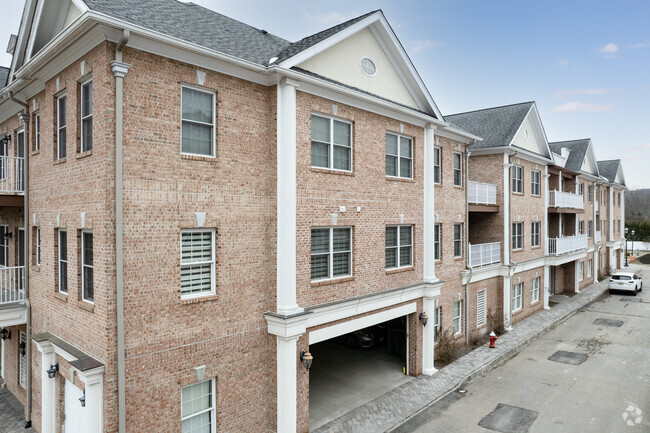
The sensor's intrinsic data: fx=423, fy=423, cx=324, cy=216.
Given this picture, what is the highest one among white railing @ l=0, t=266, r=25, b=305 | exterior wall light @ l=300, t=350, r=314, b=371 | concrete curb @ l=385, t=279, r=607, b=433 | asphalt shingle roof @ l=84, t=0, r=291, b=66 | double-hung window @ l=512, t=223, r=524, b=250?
asphalt shingle roof @ l=84, t=0, r=291, b=66

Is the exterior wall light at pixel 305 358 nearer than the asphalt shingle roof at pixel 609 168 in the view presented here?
Yes

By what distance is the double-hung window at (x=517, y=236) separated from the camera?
23.8m

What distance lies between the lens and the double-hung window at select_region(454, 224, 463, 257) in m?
19.7

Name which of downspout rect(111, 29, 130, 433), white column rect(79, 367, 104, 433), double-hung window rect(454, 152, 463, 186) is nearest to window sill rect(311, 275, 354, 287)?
downspout rect(111, 29, 130, 433)

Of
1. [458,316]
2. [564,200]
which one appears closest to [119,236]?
[458,316]

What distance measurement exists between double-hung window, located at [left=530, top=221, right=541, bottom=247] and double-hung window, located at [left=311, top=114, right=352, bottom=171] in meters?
17.2

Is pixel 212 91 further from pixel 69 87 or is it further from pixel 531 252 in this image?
pixel 531 252

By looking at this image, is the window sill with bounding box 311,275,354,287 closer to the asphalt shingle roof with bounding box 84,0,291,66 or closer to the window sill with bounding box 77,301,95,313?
the window sill with bounding box 77,301,95,313

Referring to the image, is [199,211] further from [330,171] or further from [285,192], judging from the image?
[330,171]

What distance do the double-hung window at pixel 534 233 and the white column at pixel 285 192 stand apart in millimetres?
19607

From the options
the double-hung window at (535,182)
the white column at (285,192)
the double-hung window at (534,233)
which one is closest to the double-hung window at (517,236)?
the double-hung window at (534,233)

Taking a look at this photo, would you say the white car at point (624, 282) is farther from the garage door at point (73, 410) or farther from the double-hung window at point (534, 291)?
the garage door at point (73, 410)

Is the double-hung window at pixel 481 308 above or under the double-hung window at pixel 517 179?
under

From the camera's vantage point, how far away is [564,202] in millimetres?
28922
